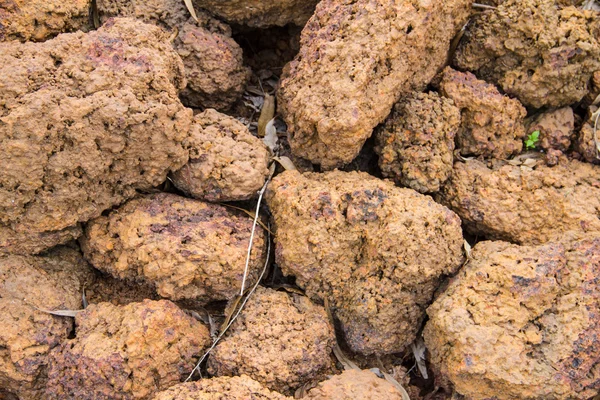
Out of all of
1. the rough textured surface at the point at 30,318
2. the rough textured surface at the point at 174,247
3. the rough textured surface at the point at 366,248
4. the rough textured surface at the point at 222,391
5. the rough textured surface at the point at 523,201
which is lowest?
the rough textured surface at the point at 30,318

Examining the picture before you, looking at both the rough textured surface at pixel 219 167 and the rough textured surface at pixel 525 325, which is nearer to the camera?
the rough textured surface at pixel 525 325

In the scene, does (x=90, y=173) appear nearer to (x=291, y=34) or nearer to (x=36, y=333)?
(x=36, y=333)

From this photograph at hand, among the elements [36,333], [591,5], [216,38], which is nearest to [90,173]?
[36,333]

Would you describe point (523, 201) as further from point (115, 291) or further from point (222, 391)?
point (115, 291)

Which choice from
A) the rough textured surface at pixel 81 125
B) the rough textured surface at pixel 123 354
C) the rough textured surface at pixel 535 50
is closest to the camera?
the rough textured surface at pixel 81 125

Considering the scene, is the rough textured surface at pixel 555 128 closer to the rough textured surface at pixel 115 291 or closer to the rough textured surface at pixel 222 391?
the rough textured surface at pixel 222 391

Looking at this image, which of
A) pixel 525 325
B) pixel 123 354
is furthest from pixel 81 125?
pixel 525 325

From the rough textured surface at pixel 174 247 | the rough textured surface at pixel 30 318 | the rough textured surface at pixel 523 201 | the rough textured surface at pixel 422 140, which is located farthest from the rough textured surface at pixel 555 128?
the rough textured surface at pixel 30 318
